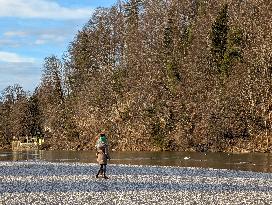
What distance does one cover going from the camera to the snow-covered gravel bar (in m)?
22.8

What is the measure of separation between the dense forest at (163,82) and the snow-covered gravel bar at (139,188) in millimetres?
38273

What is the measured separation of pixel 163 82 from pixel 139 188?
220 feet

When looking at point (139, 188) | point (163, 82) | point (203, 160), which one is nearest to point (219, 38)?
point (163, 82)

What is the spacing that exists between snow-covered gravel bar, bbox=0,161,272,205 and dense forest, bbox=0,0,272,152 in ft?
126

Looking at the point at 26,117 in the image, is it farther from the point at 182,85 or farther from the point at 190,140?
the point at 190,140

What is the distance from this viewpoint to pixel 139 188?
2738 centimetres

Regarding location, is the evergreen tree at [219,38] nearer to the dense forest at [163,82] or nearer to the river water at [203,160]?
the dense forest at [163,82]

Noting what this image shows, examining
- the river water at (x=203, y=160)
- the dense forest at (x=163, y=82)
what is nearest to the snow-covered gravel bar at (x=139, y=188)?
the river water at (x=203, y=160)

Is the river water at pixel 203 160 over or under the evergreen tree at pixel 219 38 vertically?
under

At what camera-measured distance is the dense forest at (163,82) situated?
79.3 meters

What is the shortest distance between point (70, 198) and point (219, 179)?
1180 centimetres

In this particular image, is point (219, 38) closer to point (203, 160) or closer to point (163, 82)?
point (163, 82)

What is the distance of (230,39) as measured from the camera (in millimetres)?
87562

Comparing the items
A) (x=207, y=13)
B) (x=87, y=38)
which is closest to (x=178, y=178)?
(x=207, y=13)
